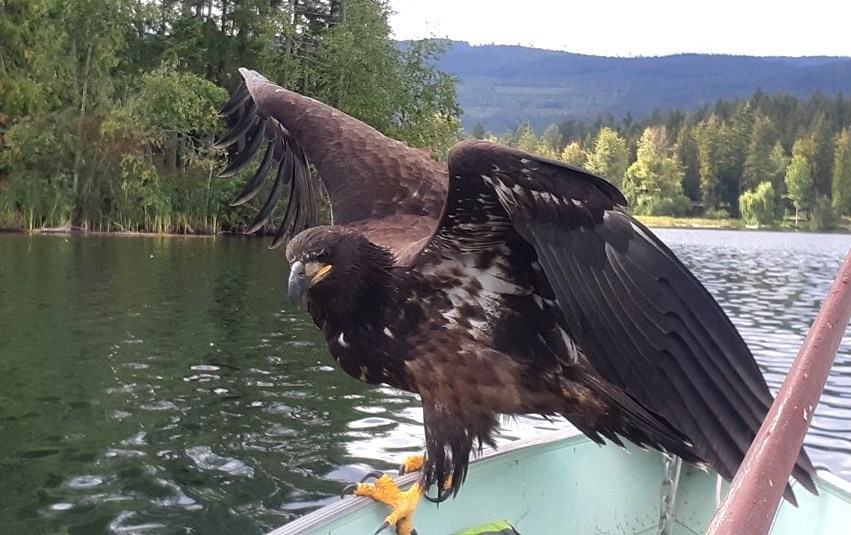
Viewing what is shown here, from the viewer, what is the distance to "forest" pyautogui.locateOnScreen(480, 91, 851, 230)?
6259 cm

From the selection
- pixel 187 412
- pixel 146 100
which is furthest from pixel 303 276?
pixel 146 100

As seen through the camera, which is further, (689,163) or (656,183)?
(689,163)

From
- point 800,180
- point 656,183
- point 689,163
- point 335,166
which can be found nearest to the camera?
point 335,166

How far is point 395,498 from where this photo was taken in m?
2.75

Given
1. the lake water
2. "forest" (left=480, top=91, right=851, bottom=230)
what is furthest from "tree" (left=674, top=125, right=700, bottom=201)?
the lake water

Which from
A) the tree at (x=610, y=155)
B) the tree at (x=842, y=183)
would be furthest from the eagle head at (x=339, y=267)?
the tree at (x=842, y=183)

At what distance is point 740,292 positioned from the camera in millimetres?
15664

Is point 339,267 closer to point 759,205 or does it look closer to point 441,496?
point 441,496

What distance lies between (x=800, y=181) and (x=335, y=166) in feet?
212

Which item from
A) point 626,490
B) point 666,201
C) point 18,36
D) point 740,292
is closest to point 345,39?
point 18,36

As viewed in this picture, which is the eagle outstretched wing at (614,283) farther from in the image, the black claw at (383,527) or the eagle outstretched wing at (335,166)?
the black claw at (383,527)

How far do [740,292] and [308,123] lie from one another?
42.7 feet

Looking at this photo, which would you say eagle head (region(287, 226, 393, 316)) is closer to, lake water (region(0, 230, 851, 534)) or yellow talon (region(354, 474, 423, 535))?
yellow talon (region(354, 474, 423, 535))

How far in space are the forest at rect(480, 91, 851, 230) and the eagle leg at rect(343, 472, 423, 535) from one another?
56.7 metres
